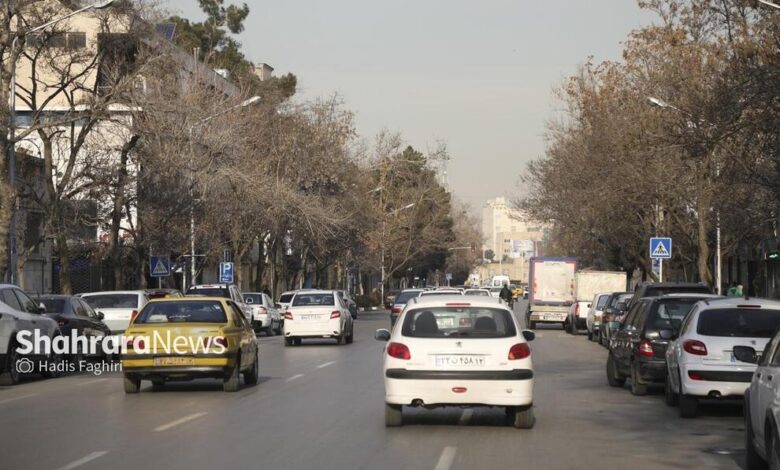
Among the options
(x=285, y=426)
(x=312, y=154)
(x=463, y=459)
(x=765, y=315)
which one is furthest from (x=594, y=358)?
(x=312, y=154)

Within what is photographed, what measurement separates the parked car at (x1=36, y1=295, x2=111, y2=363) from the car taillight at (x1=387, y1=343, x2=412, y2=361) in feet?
40.6

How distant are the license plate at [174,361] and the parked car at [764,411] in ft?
32.4

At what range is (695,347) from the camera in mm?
16094

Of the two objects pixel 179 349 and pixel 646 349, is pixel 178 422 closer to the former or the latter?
pixel 179 349

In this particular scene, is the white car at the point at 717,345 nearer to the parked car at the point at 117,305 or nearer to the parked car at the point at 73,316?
the parked car at the point at 73,316

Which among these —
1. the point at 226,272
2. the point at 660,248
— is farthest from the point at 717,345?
the point at 226,272

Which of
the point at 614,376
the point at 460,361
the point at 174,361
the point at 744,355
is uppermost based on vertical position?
the point at 744,355

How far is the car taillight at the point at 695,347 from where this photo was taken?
16031 mm

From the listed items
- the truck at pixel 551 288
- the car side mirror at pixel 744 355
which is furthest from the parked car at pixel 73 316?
the truck at pixel 551 288

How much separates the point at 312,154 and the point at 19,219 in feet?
71.1

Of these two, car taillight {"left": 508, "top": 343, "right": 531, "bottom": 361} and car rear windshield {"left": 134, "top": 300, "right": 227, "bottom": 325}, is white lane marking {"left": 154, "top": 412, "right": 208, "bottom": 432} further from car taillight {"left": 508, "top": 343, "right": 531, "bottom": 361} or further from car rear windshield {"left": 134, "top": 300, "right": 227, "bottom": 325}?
car taillight {"left": 508, "top": 343, "right": 531, "bottom": 361}

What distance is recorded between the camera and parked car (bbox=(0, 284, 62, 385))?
21766 millimetres

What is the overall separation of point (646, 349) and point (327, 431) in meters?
6.45

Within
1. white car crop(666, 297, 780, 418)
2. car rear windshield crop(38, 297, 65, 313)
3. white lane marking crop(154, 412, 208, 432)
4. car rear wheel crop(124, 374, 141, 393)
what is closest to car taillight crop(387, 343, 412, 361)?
white lane marking crop(154, 412, 208, 432)
